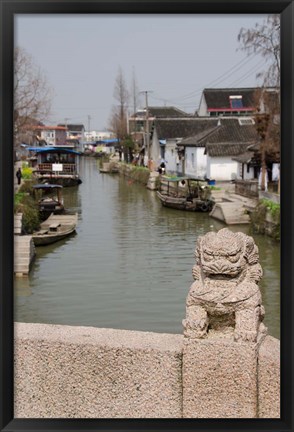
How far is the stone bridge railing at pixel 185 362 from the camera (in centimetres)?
317

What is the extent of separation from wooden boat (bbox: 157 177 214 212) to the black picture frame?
1997cm

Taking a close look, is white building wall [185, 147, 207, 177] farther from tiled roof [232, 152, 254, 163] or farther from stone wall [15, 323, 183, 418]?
stone wall [15, 323, 183, 418]

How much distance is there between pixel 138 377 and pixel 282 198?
4.72 ft

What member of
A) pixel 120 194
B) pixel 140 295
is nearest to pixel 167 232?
pixel 140 295

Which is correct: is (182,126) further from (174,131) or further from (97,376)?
(97,376)

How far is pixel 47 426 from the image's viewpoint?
270 centimetres

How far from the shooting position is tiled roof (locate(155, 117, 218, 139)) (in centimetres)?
3594

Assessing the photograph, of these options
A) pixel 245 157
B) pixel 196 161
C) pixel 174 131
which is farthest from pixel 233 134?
pixel 174 131

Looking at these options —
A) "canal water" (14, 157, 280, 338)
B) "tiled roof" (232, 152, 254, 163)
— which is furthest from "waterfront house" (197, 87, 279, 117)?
"canal water" (14, 157, 280, 338)

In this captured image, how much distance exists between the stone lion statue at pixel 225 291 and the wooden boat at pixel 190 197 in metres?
19.3

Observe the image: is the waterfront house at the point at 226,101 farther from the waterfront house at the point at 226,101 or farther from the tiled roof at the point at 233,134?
the tiled roof at the point at 233,134

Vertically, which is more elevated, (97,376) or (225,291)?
(225,291)

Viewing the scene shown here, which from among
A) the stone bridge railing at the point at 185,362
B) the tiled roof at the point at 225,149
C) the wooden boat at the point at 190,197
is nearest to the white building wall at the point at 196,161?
the tiled roof at the point at 225,149

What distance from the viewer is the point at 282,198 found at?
256 centimetres
